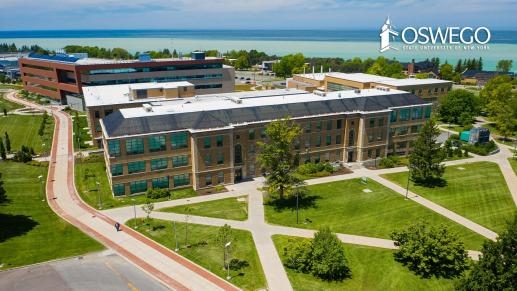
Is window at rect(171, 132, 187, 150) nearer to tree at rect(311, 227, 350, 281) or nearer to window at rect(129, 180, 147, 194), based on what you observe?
window at rect(129, 180, 147, 194)

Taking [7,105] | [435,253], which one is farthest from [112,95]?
[435,253]

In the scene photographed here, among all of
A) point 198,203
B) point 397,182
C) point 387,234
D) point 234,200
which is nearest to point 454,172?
point 397,182

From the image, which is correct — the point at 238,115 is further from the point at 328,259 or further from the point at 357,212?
the point at 328,259

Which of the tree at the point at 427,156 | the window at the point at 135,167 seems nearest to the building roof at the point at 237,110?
the window at the point at 135,167

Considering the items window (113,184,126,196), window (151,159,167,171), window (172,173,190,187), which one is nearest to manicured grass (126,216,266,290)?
window (113,184,126,196)

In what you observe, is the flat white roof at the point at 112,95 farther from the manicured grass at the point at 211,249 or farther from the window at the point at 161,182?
the manicured grass at the point at 211,249

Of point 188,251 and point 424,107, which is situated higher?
point 424,107

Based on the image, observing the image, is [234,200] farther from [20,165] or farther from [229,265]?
[20,165]
